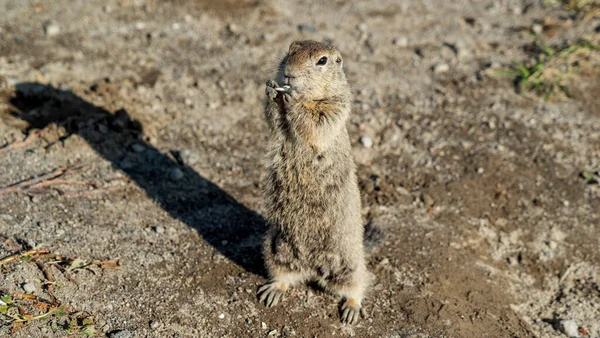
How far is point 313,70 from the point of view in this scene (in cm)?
430

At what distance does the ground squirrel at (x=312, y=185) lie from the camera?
14.1 feet

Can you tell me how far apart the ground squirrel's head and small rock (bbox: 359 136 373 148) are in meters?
2.16

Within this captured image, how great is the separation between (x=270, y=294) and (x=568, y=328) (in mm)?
2483

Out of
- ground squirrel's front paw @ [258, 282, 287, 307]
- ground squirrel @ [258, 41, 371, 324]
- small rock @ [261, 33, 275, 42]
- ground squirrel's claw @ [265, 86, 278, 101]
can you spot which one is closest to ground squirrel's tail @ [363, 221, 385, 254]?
ground squirrel @ [258, 41, 371, 324]

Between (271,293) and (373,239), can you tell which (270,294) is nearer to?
(271,293)

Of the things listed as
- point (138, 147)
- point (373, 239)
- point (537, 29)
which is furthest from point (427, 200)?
point (537, 29)

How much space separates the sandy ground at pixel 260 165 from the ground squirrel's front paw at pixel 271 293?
0.08m

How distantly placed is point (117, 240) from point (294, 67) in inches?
85.6

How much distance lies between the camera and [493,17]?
8.97 m

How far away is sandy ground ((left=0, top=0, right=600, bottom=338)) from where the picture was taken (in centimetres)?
475

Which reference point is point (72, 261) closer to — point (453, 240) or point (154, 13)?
point (453, 240)

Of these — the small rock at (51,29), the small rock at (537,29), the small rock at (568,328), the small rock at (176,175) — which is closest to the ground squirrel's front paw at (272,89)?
the small rock at (176,175)

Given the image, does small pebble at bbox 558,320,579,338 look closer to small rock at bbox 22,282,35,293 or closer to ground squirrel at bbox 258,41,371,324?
ground squirrel at bbox 258,41,371,324

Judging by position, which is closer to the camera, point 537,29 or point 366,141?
point 366,141
